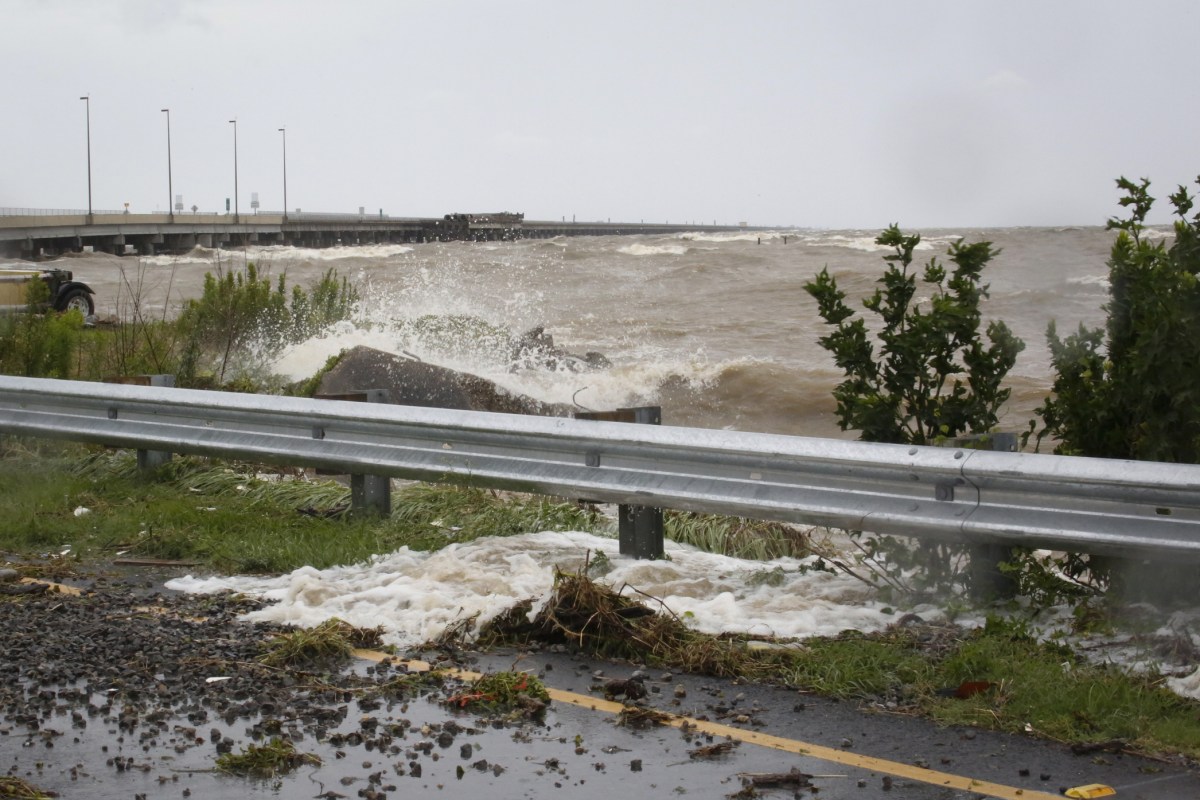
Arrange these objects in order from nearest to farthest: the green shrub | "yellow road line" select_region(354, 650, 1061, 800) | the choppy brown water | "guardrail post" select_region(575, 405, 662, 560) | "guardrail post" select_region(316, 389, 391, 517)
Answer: "yellow road line" select_region(354, 650, 1061, 800) → "guardrail post" select_region(575, 405, 662, 560) → "guardrail post" select_region(316, 389, 391, 517) → the green shrub → the choppy brown water

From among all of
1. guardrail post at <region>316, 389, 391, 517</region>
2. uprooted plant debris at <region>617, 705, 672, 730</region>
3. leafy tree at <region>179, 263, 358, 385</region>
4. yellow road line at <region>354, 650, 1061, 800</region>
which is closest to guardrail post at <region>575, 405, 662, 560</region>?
guardrail post at <region>316, 389, 391, 517</region>

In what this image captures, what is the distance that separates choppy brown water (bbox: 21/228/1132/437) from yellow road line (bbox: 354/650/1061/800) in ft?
6.04

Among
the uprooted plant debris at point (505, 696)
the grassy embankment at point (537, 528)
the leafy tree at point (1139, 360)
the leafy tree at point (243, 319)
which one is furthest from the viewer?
the leafy tree at point (243, 319)

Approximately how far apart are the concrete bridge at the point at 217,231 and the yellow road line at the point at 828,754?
6155 cm

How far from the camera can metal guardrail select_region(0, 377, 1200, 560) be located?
232 inches

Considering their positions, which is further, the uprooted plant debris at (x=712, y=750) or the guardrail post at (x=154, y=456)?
the guardrail post at (x=154, y=456)

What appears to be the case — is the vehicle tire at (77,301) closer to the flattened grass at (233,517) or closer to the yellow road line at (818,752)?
the flattened grass at (233,517)

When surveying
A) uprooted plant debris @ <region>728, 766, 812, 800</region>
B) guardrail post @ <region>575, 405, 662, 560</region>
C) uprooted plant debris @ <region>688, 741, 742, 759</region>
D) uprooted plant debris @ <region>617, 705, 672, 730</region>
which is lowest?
uprooted plant debris @ <region>617, 705, 672, 730</region>

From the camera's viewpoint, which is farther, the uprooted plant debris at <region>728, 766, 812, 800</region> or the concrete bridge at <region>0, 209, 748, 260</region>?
the concrete bridge at <region>0, 209, 748, 260</region>

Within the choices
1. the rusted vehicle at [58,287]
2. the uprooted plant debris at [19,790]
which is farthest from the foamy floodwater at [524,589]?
the rusted vehicle at [58,287]

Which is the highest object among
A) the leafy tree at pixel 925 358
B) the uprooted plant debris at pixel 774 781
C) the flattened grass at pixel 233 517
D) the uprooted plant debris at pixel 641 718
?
the leafy tree at pixel 925 358

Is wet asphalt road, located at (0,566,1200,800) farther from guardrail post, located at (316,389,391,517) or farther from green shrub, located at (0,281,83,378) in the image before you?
green shrub, located at (0,281,83,378)

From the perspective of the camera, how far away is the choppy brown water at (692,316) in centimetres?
1775

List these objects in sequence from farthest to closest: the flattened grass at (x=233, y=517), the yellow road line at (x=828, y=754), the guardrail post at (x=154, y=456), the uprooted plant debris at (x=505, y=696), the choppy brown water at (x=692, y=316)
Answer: the choppy brown water at (x=692, y=316)
the guardrail post at (x=154, y=456)
the flattened grass at (x=233, y=517)
the uprooted plant debris at (x=505, y=696)
the yellow road line at (x=828, y=754)
